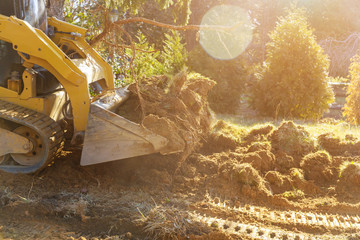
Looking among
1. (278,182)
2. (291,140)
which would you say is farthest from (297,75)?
(278,182)

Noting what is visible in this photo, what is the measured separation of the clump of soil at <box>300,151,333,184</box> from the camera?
17.1 feet

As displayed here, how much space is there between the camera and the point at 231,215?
409 cm

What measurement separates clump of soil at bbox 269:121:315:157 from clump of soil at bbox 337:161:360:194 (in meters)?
0.81

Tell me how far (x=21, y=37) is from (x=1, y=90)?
0.71 m

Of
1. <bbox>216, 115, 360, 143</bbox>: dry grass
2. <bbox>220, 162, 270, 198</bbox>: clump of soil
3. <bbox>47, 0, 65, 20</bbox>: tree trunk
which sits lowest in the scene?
<bbox>216, 115, 360, 143</bbox>: dry grass

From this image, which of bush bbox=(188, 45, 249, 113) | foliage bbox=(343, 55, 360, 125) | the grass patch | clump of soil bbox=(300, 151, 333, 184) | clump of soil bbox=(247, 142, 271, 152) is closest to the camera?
the grass patch

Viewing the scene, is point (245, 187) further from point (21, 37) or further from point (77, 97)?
point (21, 37)

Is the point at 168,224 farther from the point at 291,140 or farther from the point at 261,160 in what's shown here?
the point at 291,140

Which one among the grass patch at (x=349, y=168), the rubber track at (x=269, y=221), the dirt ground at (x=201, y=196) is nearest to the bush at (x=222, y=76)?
the dirt ground at (x=201, y=196)

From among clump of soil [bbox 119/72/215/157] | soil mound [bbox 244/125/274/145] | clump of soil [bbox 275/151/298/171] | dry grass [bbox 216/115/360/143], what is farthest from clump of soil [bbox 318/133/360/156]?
clump of soil [bbox 119/72/215/157]

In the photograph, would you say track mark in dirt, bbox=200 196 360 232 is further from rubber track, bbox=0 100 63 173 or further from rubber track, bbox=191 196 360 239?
rubber track, bbox=0 100 63 173

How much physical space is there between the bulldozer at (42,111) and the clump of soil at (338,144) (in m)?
2.81

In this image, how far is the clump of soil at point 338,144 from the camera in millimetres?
6160

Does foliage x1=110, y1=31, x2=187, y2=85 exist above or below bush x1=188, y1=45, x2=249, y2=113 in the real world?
above
